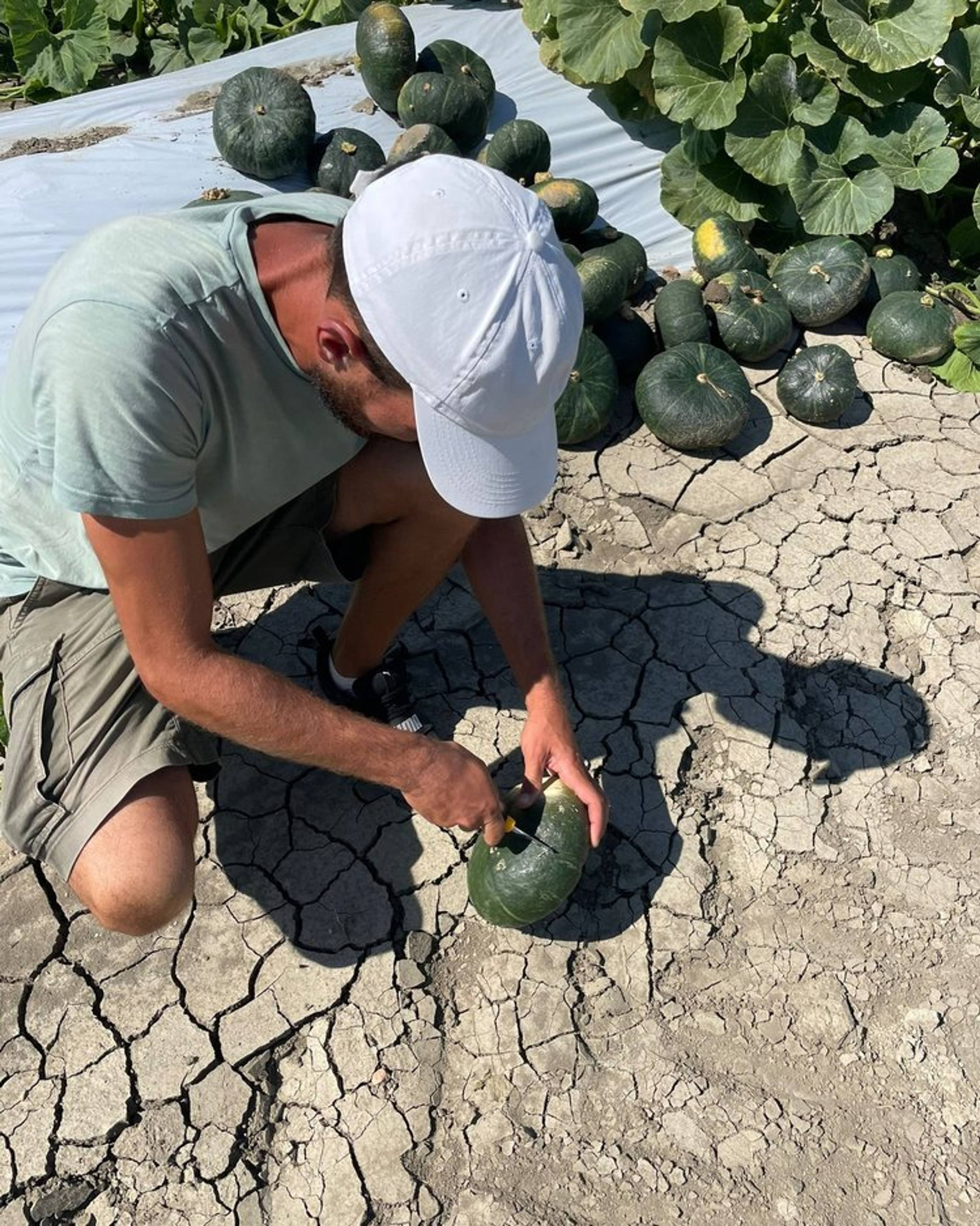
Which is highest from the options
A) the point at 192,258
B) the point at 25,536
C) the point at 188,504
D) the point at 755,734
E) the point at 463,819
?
the point at 192,258

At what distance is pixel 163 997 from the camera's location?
2.88 meters

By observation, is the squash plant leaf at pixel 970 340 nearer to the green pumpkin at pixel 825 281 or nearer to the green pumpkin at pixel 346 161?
the green pumpkin at pixel 825 281

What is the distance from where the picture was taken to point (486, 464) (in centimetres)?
206

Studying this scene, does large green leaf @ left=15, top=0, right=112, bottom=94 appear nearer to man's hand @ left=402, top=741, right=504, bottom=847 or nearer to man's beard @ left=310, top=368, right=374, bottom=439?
man's beard @ left=310, top=368, right=374, bottom=439

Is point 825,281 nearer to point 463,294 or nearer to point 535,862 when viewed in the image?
point 535,862

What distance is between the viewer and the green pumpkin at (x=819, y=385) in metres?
4.52

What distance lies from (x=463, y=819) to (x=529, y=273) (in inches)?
53.4

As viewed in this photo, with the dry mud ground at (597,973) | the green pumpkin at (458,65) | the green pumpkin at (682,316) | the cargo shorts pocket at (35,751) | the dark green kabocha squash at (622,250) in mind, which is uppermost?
the green pumpkin at (458,65)

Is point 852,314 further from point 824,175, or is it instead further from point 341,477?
point 341,477

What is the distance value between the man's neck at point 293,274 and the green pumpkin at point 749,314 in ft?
9.35

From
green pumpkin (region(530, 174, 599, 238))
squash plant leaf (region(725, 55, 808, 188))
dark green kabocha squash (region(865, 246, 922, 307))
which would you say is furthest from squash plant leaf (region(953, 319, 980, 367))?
green pumpkin (region(530, 174, 599, 238))

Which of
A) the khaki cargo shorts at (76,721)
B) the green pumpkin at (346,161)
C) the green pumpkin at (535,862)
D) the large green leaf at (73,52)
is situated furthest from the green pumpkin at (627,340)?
the large green leaf at (73,52)

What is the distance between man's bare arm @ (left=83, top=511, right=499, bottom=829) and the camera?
2.15 m

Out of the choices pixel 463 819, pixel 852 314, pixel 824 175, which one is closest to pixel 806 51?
pixel 824 175
